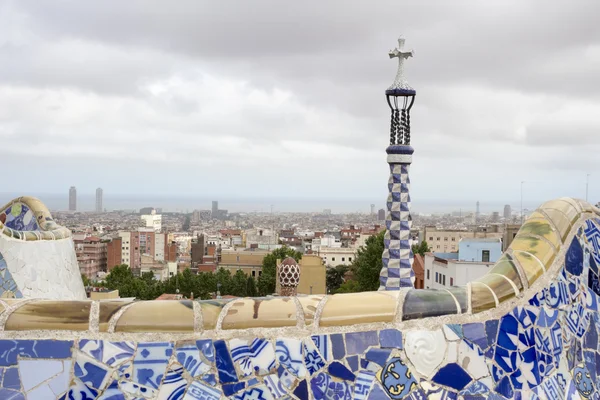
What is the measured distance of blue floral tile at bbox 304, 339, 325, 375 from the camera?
2.50 m

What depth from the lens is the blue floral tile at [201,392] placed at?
2.44 metres

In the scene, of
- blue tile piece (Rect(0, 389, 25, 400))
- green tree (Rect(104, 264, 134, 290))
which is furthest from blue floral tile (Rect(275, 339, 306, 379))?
green tree (Rect(104, 264, 134, 290))

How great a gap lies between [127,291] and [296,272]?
875 inches

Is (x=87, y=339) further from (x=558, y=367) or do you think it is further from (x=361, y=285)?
(x=361, y=285)

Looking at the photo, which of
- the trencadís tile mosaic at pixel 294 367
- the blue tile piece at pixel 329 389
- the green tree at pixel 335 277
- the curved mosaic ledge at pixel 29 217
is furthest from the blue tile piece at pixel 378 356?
the green tree at pixel 335 277

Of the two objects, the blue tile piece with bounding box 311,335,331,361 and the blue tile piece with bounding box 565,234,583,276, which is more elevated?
the blue tile piece with bounding box 565,234,583,276

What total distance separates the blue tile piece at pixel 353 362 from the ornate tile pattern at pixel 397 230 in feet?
18.9

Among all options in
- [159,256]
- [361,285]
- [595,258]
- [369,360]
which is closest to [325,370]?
[369,360]

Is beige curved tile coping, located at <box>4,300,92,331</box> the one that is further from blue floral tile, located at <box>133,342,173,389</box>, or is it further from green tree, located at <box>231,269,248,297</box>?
green tree, located at <box>231,269,248,297</box>

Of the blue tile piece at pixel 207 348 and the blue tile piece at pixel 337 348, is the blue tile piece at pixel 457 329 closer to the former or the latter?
the blue tile piece at pixel 337 348

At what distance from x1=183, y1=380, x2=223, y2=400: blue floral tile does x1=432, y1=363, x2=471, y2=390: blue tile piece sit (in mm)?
729

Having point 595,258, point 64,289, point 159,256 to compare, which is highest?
point 595,258

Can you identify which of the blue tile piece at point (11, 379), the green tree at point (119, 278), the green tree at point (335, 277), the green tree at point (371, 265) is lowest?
the green tree at point (335, 277)

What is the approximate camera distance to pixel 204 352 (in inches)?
97.3
